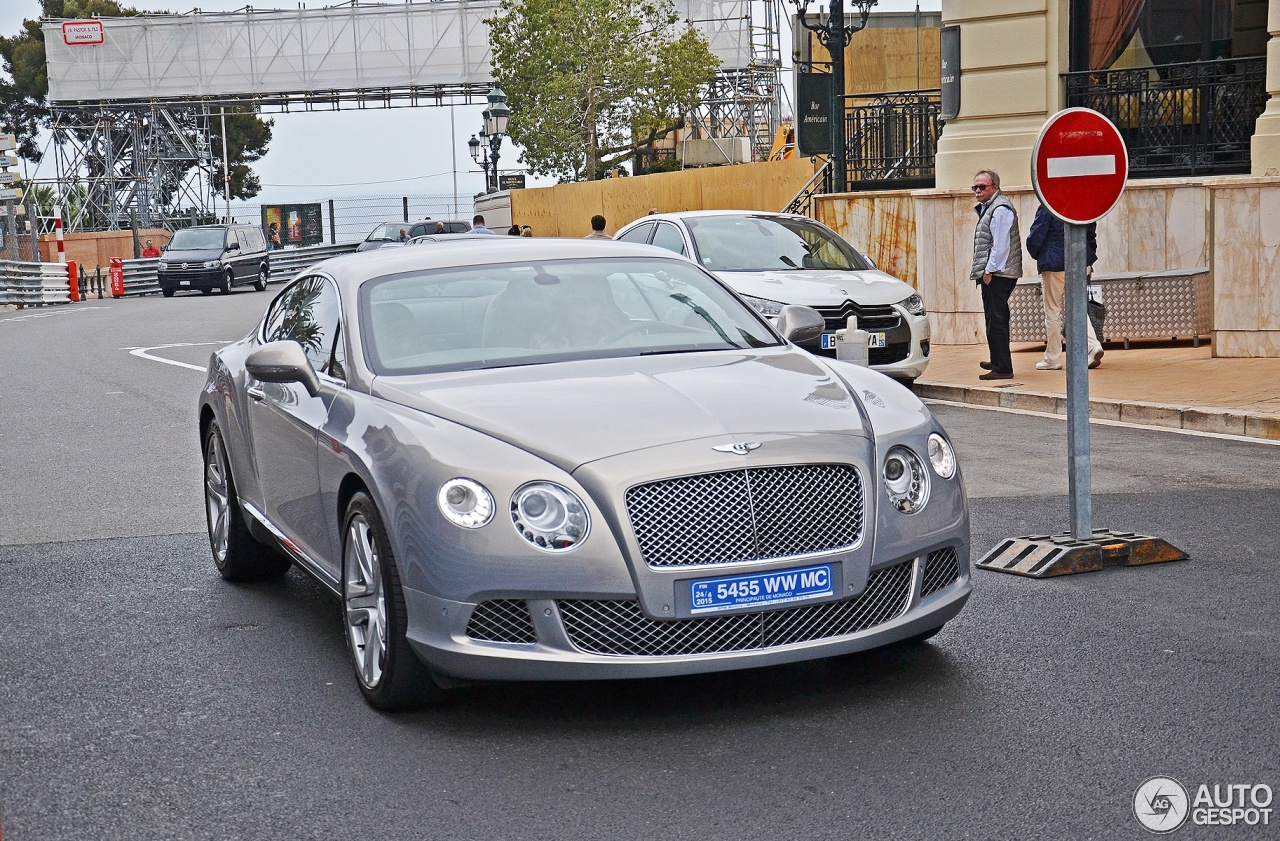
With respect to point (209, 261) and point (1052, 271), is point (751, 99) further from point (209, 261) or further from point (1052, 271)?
point (1052, 271)

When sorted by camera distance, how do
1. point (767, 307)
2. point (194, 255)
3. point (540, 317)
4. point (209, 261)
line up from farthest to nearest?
point (194, 255)
point (209, 261)
point (767, 307)
point (540, 317)

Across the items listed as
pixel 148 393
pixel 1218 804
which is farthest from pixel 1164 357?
pixel 1218 804

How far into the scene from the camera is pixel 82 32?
60.4 m

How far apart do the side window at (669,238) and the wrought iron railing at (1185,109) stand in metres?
6.20

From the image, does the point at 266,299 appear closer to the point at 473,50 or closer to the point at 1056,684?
the point at 473,50

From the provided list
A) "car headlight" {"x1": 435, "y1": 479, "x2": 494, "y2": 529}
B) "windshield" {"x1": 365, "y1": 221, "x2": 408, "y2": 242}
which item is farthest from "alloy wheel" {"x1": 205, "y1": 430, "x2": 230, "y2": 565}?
"windshield" {"x1": 365, "y1": 221, "x2": 408, "y2": 242}

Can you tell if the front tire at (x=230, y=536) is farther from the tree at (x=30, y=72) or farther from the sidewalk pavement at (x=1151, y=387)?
the tree at (x=30, y=72)

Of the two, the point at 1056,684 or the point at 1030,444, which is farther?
the point at 1030,444

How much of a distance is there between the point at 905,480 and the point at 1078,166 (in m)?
2.51

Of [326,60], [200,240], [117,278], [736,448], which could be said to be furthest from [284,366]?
[326,60]

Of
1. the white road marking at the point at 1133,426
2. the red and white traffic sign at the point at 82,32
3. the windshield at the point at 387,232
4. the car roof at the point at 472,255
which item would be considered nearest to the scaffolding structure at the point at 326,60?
the red and white traffic sign at the point at 82,32

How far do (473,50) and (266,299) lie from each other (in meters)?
23.7

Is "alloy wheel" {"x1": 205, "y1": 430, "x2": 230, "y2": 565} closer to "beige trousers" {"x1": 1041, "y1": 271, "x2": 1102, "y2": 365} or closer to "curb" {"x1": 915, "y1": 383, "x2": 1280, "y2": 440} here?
"curb" {"x1": 915, "y1": 383, "x2": 1280, "y2": 440}

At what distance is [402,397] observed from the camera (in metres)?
5.11
